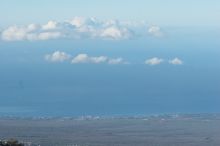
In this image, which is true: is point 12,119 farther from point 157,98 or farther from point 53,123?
point 157,98

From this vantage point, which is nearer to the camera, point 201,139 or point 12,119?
point 201,139

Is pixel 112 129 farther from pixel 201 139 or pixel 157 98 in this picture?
pixel 157 98

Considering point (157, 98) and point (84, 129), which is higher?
point (157, 98)

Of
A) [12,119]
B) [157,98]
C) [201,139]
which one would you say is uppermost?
[157,98]

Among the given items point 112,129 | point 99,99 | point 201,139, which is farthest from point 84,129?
point 99,99

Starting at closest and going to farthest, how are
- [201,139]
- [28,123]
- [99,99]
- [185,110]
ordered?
[201,139] → [28,123] → [185,110] → [99,99]

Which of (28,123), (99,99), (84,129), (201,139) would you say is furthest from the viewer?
(99,99)
